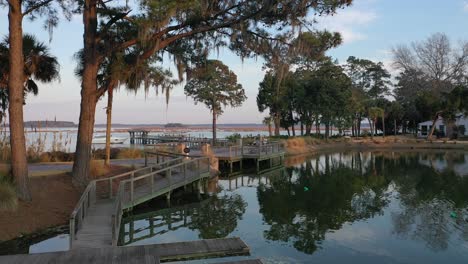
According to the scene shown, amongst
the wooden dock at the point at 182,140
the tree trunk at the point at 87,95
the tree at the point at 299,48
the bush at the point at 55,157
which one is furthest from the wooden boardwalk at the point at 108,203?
the wooden dock at the point at 182,140

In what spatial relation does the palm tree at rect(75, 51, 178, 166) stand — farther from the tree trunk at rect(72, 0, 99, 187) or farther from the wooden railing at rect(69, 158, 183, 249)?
the wooden railing at rect(69, 158, 183, 249)

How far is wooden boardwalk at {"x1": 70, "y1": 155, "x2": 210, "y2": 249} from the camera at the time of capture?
8.59 metres

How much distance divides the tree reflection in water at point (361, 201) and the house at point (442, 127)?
1162 inches

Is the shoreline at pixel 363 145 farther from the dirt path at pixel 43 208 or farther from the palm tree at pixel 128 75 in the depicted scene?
the dirt path at pixel 43 208

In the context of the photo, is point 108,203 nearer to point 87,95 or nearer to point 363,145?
point 87,95

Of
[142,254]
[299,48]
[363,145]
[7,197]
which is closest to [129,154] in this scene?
[7,197]

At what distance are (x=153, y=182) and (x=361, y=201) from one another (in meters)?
8.44

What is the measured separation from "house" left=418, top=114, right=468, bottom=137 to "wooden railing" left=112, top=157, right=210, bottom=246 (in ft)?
138

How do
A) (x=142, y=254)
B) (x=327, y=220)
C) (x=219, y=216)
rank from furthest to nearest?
1. (x=219, y=216)
2. (x=327, y=220)
3. (x=142, y=254)

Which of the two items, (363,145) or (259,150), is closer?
(259,150)

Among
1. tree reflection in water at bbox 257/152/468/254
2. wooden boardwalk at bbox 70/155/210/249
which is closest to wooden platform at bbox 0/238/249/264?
wooden boardwalk at bbox 70/155/210/249

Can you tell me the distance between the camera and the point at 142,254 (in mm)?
7578

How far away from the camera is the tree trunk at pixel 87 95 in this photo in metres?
12.9

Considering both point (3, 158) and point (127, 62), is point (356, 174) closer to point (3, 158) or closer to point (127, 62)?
point (127, 62)
